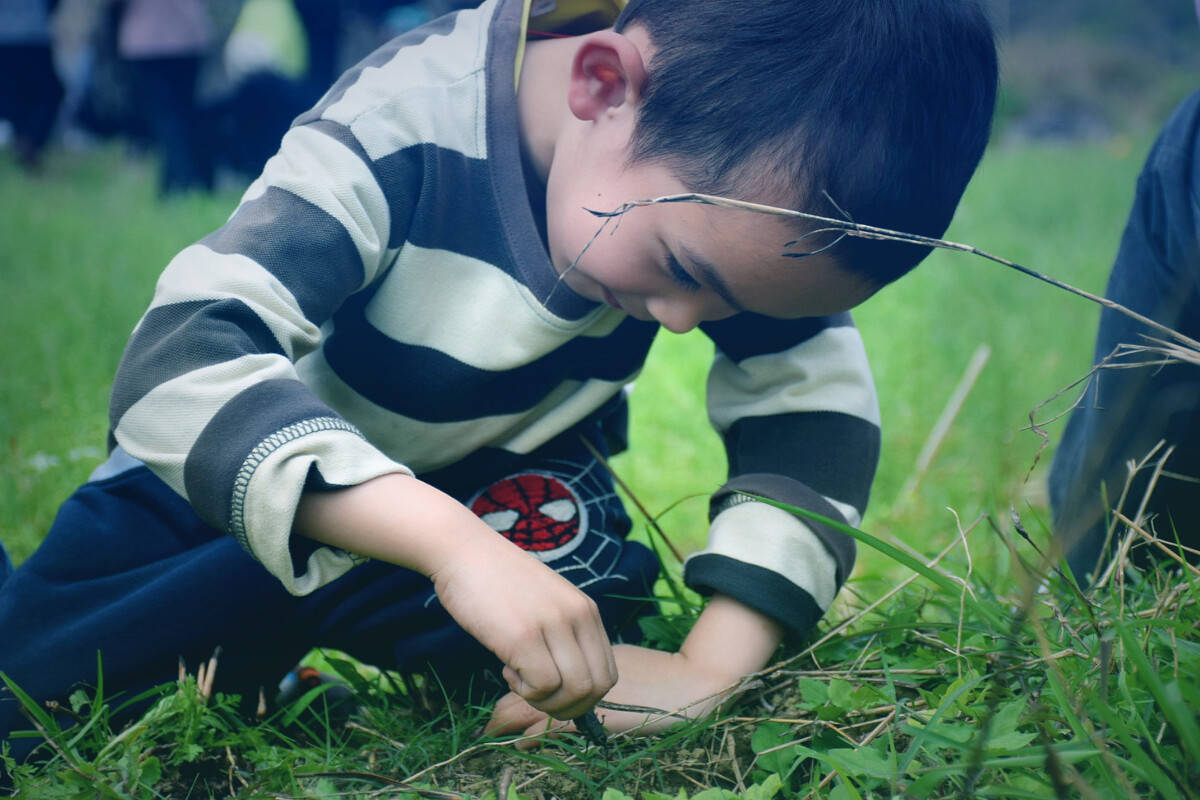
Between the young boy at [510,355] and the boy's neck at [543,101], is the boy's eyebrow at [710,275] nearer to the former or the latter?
the young boy at [510,355]

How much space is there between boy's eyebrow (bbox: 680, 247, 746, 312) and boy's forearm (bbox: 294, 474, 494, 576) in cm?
36

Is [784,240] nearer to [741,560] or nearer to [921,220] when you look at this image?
[921,220]

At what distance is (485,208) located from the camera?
125cm

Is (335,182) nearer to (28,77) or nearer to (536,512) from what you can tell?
(536,512)

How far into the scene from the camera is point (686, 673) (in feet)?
3.72

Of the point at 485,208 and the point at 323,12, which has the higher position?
the point at 323,12

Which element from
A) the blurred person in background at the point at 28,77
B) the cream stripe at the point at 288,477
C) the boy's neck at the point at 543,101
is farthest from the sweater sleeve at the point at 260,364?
the blurred person in background at the point at 28,77

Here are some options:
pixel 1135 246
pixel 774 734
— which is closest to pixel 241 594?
→ pixel 774 734

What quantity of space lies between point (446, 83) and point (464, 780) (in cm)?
79

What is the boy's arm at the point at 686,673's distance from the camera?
1.06 meters

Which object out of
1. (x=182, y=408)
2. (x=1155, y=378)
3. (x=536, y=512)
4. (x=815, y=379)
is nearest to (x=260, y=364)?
(x=182, y=408)

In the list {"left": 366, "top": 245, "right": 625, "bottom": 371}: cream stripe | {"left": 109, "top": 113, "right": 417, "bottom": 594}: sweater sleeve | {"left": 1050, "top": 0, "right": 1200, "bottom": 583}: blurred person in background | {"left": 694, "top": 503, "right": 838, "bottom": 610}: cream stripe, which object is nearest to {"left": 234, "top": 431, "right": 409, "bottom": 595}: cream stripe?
{"left": 109, "top": 113, "right": 417, "bottom": 594}: sweater sleeve

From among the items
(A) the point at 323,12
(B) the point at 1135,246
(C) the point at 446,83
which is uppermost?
(A) the point at 323,12

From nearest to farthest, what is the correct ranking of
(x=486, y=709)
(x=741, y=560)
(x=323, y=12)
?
(x=486, y=709), (x=741, y=560), (x=323, y=12)
